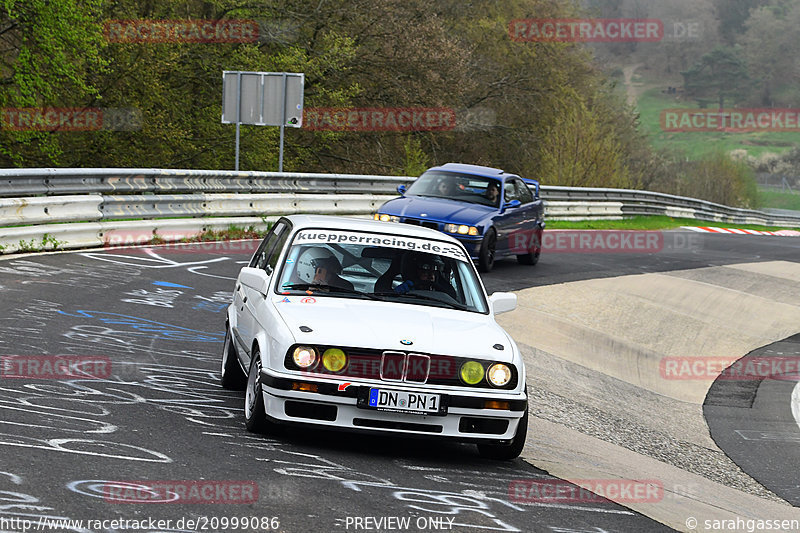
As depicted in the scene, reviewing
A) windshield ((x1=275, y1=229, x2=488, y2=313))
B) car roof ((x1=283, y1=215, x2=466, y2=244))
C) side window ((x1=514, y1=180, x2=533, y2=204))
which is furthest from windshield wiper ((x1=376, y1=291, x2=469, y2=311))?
side window ((x1=514, y1=180, x2=533, y2=204))

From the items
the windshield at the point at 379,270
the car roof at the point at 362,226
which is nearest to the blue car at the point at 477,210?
the car roof at the point at 362,226

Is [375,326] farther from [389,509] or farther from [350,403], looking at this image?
[389,509]

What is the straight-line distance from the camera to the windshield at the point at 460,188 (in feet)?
59.7

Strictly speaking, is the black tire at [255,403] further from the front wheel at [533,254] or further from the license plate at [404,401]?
the front wheel at [533,254]

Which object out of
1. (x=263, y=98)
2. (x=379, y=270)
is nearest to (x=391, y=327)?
(x=379, y=270)

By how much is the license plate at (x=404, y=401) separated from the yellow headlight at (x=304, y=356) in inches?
15.8

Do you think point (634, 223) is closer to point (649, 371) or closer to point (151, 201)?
point (151, 201)

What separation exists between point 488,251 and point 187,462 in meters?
12.0

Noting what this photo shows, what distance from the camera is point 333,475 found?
5977mm

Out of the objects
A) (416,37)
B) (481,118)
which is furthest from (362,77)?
(481,118)

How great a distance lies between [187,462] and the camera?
19.6 ft

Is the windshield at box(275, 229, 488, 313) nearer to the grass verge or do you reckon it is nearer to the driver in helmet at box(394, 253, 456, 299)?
the driver in helmet at box(394, 253, 456, 299)

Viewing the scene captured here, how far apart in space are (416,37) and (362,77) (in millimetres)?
2268

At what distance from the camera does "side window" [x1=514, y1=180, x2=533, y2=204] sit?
62.8 ft
